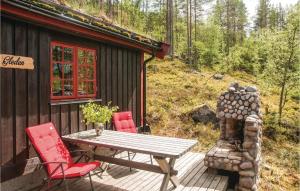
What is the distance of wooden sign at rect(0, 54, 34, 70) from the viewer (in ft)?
12.1

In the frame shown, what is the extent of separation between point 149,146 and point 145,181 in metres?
1.07

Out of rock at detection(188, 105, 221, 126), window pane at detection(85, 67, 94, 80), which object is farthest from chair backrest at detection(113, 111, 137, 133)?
rock at detection(188, 105, 221, 126)

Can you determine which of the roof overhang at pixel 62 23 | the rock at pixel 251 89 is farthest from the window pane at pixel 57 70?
the rock at pixel 251 89

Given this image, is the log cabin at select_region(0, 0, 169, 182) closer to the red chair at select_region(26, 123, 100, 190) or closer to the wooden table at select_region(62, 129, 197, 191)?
the red chair at select_region(26, 123, 100, 190)

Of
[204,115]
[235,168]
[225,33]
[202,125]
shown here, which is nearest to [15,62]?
[235,168]

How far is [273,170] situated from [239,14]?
99.8 feet

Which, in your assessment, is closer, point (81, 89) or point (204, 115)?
point (81, 89)

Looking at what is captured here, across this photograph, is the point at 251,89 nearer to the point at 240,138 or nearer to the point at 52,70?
the point at 240,138

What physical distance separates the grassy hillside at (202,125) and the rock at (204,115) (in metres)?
0.27

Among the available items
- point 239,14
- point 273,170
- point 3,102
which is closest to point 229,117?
point 273,170

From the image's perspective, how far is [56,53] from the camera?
4742 millimetres

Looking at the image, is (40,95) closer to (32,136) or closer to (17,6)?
(32,136)

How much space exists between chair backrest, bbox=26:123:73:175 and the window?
759 millimetres

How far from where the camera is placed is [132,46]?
6.37 m
